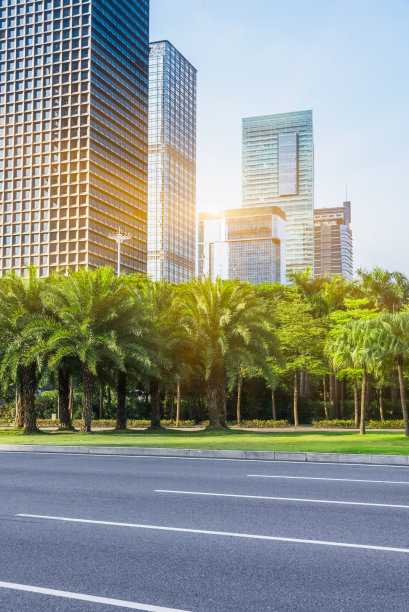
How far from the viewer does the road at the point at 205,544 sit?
494 centimetres

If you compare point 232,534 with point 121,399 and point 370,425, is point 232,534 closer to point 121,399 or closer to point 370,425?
point 121,399

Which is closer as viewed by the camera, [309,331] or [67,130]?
[309,331]

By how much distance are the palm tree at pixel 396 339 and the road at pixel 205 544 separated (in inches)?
476

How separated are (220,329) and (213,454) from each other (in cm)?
1367

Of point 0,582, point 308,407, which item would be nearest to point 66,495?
point 0,582

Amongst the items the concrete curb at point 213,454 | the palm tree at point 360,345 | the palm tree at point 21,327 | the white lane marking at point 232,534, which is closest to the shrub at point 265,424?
the palm tree at point 360,345

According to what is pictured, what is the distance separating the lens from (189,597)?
493 centimetres

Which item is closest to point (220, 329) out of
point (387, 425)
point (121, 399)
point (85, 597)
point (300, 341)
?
point (121, 399)

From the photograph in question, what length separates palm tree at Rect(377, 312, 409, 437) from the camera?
915 inches

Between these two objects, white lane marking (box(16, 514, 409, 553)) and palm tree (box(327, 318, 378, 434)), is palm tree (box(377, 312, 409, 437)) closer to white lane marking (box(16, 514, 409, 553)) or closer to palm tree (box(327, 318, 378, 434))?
palm tree (box(327, 318, 378, 434))

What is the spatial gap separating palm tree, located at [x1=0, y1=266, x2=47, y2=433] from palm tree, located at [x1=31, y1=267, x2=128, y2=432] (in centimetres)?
78

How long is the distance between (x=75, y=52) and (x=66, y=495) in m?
150

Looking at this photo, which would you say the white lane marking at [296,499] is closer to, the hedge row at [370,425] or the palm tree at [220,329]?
the palm tree at [220,329]

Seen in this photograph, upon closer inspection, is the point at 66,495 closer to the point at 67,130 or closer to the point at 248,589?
the point at 248,589
